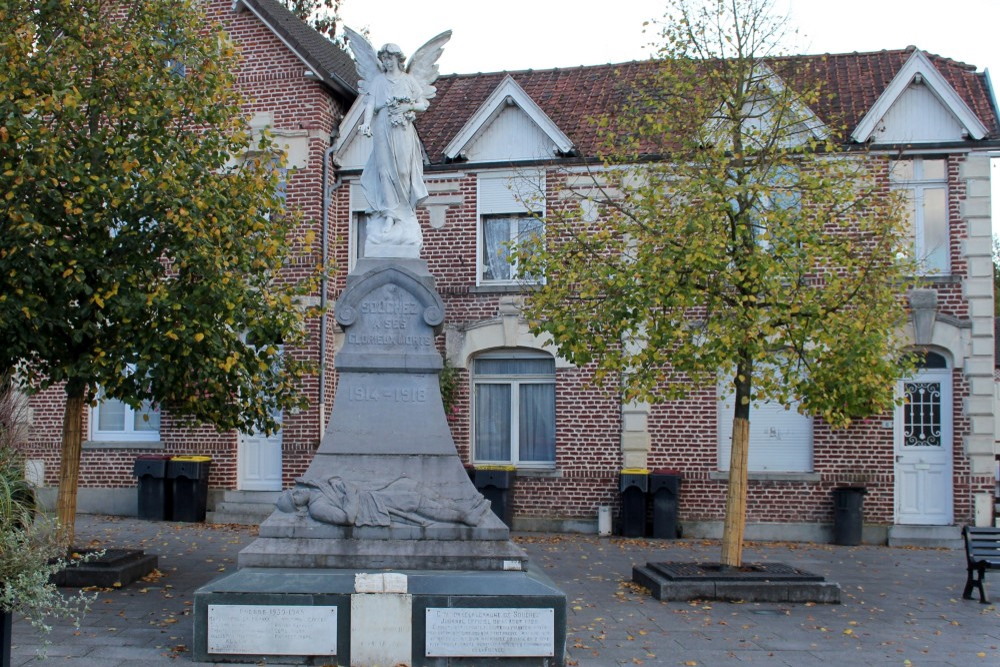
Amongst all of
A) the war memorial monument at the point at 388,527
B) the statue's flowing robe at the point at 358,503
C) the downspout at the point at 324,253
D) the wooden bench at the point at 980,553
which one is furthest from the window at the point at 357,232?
the wooden bench at the point at 980,553

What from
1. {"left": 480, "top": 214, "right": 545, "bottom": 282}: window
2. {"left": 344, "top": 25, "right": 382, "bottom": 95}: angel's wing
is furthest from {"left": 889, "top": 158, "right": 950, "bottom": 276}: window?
{"left": 344, "top": 25, "right": 382, "bottom": 95}: angel's wing

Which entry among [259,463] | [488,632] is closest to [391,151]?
[488,632]

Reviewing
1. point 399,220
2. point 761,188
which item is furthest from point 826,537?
point 399,220

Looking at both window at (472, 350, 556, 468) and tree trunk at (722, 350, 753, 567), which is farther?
window at (472, 350, 556, 468)

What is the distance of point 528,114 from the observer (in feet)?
60.1

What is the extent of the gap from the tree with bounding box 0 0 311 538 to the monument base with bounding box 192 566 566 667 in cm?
333

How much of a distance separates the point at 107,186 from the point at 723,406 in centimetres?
1034

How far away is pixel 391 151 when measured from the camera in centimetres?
1006

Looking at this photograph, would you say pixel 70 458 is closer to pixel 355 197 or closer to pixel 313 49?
pixel 355 197

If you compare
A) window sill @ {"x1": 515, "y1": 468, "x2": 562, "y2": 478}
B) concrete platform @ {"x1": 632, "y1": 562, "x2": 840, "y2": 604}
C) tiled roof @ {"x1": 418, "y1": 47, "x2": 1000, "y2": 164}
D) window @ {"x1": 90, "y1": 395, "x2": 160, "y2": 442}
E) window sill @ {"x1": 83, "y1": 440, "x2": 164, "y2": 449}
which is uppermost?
tiled roof @ {"x1": 418, "y1": 47, "x2": 1000, "y2": 164}

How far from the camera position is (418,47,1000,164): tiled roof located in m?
17.9

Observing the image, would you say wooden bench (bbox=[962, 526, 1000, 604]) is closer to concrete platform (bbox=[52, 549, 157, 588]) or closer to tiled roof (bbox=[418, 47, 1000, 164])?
tiled roof (bbox=[418, 47, 1000, 164])

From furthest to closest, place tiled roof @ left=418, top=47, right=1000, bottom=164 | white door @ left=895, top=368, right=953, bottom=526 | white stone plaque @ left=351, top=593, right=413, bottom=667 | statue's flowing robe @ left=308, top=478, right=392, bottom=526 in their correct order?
tiled roof @ left=418, top=47, right=1000, bottom=164 < white door @ left=895, top=368, right=953, bottom=526 < statue's flowing robe @ left=308, top=478, right=392, bottom=526 < white stone plaque @ left=351, top=593, right=413, bottom=667

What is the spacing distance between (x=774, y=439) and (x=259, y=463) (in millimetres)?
8675
